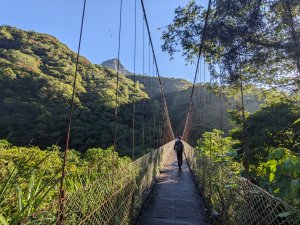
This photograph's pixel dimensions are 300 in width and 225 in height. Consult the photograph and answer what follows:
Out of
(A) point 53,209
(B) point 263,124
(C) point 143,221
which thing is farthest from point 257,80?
(A) point 53,209

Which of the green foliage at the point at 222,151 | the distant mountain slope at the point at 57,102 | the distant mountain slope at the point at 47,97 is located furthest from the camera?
the distant mountain slope at the point at 47,97

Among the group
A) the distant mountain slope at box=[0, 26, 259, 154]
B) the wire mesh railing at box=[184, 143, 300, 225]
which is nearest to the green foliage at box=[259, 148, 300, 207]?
the wire mesh railing at box=[184, 143, 300, 225]

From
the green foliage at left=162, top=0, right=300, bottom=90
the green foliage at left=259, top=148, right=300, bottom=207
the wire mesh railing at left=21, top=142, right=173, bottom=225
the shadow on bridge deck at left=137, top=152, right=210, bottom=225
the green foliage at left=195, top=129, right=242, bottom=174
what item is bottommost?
the shadow on bridge deck at left=137, top=152, right=210, bottom=225

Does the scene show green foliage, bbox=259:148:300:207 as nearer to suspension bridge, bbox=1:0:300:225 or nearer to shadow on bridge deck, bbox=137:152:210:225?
suspension bridge, bbox=1:0:300:225

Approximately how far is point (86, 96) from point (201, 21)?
1741cm

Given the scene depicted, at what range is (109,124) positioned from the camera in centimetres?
1939

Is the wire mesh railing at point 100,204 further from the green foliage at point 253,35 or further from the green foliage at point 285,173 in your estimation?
the green foliage at point 253,35

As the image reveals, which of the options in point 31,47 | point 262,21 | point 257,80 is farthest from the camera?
point 31,47

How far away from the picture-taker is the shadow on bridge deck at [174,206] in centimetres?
319

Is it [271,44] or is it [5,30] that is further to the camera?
[5,30]

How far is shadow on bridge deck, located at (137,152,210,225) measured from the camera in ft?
10.5

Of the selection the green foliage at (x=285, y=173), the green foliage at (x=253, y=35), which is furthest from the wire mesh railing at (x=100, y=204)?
the green foliage at (x=253, y=35)

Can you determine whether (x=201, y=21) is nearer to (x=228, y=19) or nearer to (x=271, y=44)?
(x=228, y=19)

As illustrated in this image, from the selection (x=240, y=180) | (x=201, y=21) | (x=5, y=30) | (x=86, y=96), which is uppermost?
(x=5, y=30)
